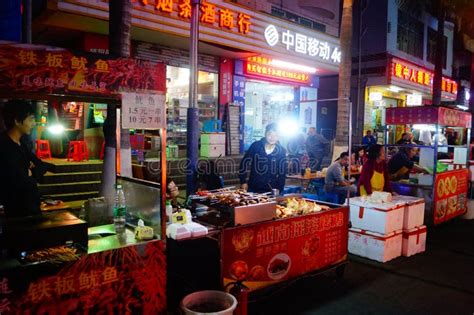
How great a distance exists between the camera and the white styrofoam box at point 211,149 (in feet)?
43.4

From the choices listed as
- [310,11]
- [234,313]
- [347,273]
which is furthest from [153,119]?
[310,11]

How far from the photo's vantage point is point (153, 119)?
11.7 feet

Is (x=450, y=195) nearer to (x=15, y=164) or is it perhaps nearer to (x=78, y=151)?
(x=15, y=164)

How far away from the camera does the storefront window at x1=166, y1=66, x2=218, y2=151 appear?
13.7 metres

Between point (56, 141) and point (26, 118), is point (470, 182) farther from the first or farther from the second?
point (56, 141)

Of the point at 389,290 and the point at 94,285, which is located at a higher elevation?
the point at 94,285

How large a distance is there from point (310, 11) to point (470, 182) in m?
10.3

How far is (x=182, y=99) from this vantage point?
46.2 feet

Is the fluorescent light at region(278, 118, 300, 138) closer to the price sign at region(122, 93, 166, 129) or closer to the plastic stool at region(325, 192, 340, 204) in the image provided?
the plastic stool at region(325, 192, 340, 204)

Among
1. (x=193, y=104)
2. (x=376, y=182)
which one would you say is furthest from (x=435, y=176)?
(x=193, y=104)

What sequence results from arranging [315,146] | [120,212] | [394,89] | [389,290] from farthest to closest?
1. [394,89]
2. [315,146]
3. [389,290]
4. [120,212]

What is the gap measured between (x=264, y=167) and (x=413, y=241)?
3066 millimetres

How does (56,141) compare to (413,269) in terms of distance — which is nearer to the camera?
(413,269)

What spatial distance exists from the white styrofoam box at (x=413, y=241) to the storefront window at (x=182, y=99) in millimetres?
8846
